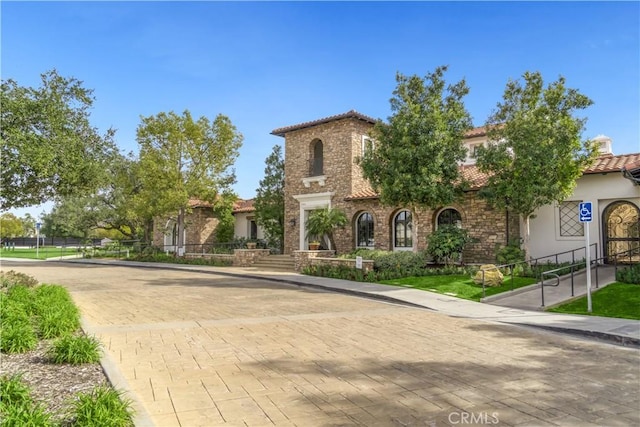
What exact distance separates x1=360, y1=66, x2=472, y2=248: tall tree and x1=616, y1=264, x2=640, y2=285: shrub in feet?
19.3

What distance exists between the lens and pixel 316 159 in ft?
81.0

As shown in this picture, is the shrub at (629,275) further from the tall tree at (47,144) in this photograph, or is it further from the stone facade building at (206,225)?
the stone facade building at (206,225)

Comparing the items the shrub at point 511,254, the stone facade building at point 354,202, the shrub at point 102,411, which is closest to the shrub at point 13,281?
the shrub at point 102,411

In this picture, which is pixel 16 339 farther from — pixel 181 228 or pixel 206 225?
pixel 206 225

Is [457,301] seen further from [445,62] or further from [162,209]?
[162,209]

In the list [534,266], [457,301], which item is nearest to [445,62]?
[534,266]

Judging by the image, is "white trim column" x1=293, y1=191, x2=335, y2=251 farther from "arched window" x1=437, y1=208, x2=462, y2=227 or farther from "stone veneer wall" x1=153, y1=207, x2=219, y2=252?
"stone veneer wall" x1=153, y1=207, x2=219, y2=252

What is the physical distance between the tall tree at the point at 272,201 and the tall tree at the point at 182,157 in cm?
278

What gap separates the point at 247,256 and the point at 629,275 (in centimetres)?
1781

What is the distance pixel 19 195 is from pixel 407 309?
1267 cm

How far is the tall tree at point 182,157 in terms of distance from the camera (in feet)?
86.5

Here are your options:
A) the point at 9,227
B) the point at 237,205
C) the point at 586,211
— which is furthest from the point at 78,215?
the point at 9,227

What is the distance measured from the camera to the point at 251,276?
62.1ft

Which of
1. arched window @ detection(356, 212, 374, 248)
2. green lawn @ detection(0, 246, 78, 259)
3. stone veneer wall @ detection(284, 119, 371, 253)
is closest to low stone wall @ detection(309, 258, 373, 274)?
stone veneer wall @ detection(284, 119, 371, 253)
